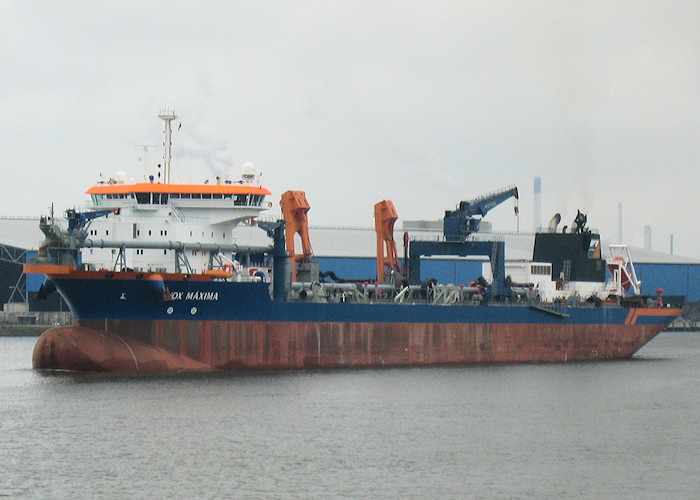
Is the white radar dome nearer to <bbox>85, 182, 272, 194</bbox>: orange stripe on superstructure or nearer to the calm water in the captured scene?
<bbox>85, 182, 272, 194</bbox>: orange stripe on superstructure

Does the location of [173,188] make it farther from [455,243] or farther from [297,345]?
[455,243]

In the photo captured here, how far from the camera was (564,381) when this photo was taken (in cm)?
3853

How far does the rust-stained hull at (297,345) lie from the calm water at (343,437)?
2.97 ft

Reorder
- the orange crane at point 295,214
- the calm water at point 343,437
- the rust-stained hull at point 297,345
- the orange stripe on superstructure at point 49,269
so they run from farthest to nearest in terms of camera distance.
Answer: the orange crane at point 295,214
the rust-stained hull at point 297,345
the orange stripe on superstructure at point 49,269
the calm water at point 343,437

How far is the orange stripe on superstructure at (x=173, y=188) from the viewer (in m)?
39.7

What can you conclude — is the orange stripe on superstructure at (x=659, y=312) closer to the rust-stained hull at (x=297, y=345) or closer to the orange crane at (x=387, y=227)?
the rust-stained hull at (x=297, y=345)

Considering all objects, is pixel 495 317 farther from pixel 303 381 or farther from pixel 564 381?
pixel 303 381

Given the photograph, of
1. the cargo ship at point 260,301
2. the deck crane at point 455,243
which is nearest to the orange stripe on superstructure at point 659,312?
the cargo ship at point 260,301

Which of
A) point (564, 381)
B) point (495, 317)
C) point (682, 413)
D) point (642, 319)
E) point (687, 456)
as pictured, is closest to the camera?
point (687, 456)

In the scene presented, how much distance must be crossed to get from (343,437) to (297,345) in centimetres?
1285

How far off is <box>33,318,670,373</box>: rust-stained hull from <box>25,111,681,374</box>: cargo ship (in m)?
0.04

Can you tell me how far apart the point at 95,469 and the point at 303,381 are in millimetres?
13264

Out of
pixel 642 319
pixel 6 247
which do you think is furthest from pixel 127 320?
pixel 6 247

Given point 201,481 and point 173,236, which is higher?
point 173,236
